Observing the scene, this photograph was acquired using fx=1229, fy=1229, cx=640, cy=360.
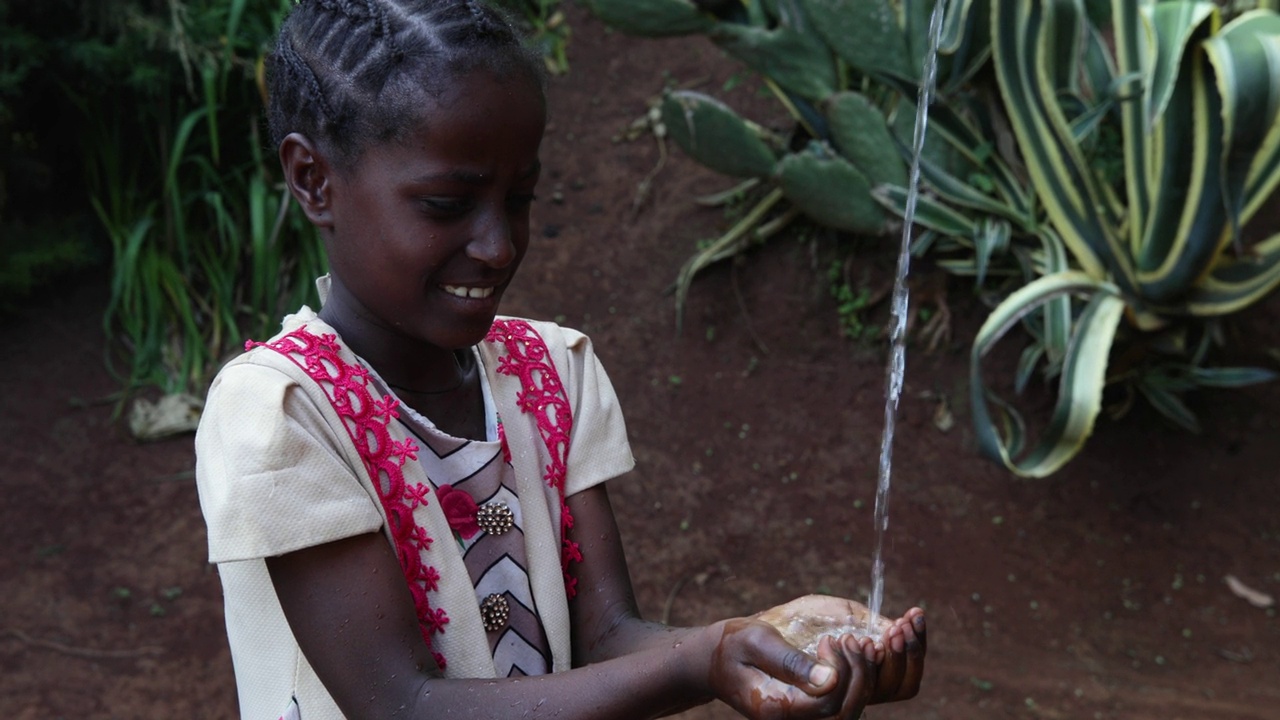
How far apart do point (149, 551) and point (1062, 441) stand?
95.8 inches

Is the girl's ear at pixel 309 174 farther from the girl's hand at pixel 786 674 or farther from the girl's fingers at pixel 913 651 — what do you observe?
the girl's fingers at pixel 913 651

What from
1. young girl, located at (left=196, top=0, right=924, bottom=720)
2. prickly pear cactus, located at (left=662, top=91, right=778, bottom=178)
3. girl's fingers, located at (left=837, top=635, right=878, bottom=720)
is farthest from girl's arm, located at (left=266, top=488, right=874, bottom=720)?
prickly pear cactus, located at (left=662, top=91, right=778, bottom=178)

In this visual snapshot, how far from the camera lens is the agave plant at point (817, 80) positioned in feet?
11.5

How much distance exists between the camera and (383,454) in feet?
4.27

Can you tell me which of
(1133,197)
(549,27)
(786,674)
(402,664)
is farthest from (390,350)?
(549,27)

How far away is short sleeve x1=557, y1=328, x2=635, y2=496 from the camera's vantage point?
1494 mm

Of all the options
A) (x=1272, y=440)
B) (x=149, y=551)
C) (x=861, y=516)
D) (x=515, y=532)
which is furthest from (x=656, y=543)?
(x=515, y=532)

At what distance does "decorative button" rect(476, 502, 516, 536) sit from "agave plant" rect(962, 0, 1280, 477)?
1703 mm

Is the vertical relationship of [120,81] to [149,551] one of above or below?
above

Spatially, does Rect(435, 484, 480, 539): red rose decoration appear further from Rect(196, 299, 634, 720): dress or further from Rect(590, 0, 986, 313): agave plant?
Rect(590, 0, 986, 313): agave plant

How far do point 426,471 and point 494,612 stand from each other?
177 millimetres

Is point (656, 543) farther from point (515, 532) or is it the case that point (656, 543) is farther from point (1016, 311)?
point (515, 532)

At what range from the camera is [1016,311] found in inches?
120

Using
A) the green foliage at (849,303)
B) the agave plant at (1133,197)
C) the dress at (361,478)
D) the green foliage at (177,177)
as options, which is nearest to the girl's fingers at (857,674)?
the dress at (361,478)
